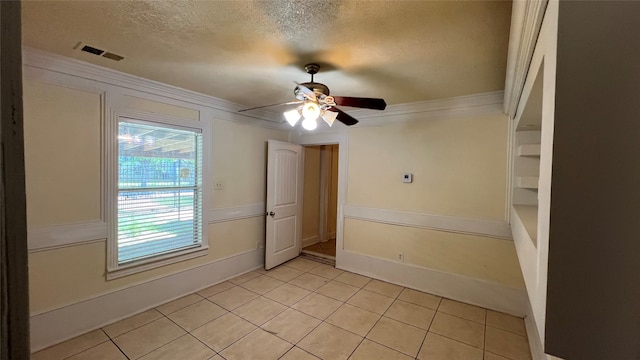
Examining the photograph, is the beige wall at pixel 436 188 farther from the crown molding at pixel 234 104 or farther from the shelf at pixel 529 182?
the shelf at pixel 529 182

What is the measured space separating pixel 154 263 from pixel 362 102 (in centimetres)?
278

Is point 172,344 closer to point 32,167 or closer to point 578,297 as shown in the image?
point 32,167

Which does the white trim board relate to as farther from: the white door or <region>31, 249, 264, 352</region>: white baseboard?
<region>31, 249, 264, 352</region>: white baseboard

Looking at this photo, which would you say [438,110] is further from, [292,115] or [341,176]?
[292,115]

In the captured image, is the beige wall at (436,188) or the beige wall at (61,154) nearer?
the beige wall at (61,154)

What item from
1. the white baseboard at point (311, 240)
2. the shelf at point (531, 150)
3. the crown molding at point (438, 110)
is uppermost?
the crown molding at point (438, 110)

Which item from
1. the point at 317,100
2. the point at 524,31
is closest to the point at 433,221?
the point at 317,100

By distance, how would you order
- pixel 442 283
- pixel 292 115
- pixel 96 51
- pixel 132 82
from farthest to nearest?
pixel 442 283 → pixel 132 82 → pixel 292 115 → pixel 96 51

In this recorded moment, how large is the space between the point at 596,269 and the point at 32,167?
3379mm

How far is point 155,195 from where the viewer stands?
2936mm

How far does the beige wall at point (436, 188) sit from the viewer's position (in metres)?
3.02

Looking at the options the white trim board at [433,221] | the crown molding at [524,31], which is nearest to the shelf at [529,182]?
the crown molding at [524,31]

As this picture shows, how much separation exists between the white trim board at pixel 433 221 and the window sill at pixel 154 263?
2.14 meters

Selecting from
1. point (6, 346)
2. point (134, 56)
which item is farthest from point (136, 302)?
point (6, 346)
